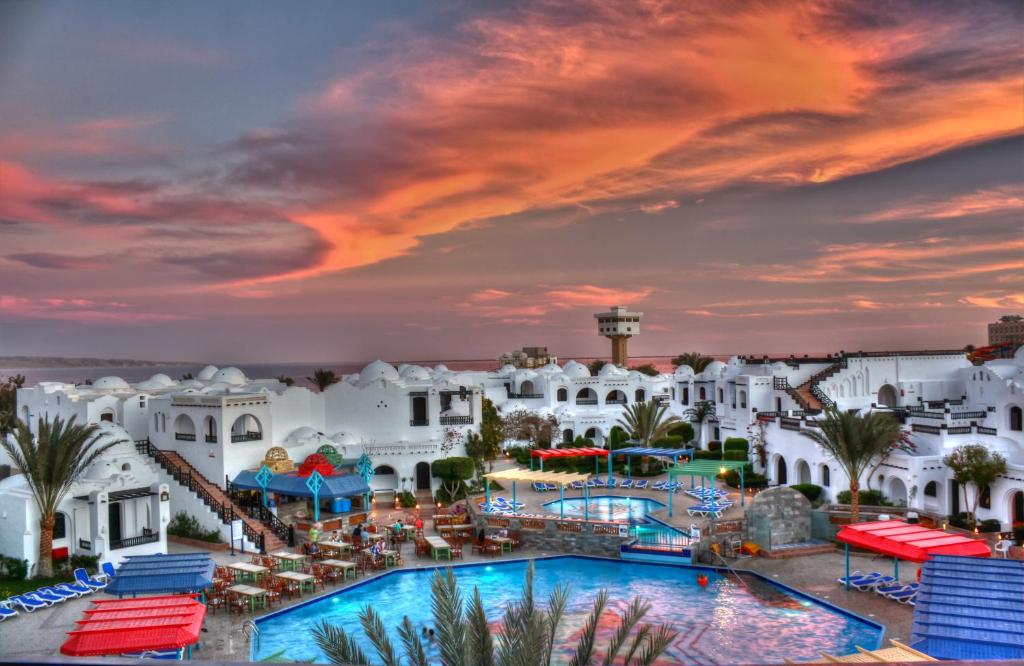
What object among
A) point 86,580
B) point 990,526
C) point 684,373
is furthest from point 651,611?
point 684,373

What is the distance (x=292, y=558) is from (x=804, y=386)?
27.2 meters

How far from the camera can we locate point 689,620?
19.2 metres

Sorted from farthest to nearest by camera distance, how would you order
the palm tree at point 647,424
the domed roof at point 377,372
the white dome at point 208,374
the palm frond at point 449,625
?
the white dome at point 208,374 < the domed roof at point 377,372 < the palm tree at point 647,424 < the palm frond at point 449,625

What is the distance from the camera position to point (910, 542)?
741 inches

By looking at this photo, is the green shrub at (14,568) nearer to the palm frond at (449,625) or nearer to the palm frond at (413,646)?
the palm frond at (413,646)

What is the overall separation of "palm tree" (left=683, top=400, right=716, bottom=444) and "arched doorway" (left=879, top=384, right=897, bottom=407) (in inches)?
351

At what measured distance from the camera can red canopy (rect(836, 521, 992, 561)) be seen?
728 inches

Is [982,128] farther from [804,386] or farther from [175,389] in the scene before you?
[175,389]

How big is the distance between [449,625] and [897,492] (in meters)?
25.6

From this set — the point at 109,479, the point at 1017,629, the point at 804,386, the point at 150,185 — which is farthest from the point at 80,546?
the point at 804,386

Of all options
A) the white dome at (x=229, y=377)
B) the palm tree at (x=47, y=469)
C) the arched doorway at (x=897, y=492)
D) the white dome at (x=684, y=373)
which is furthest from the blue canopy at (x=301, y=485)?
the white dome at (x=684, y=373)

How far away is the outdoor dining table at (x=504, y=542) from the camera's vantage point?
2572cm

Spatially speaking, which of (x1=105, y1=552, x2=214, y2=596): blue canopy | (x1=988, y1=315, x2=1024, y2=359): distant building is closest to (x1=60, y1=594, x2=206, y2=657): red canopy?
(x1=105, y1=552, x2=214, y2=596): blue canopy

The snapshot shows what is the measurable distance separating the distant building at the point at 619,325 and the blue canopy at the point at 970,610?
6230 cm
